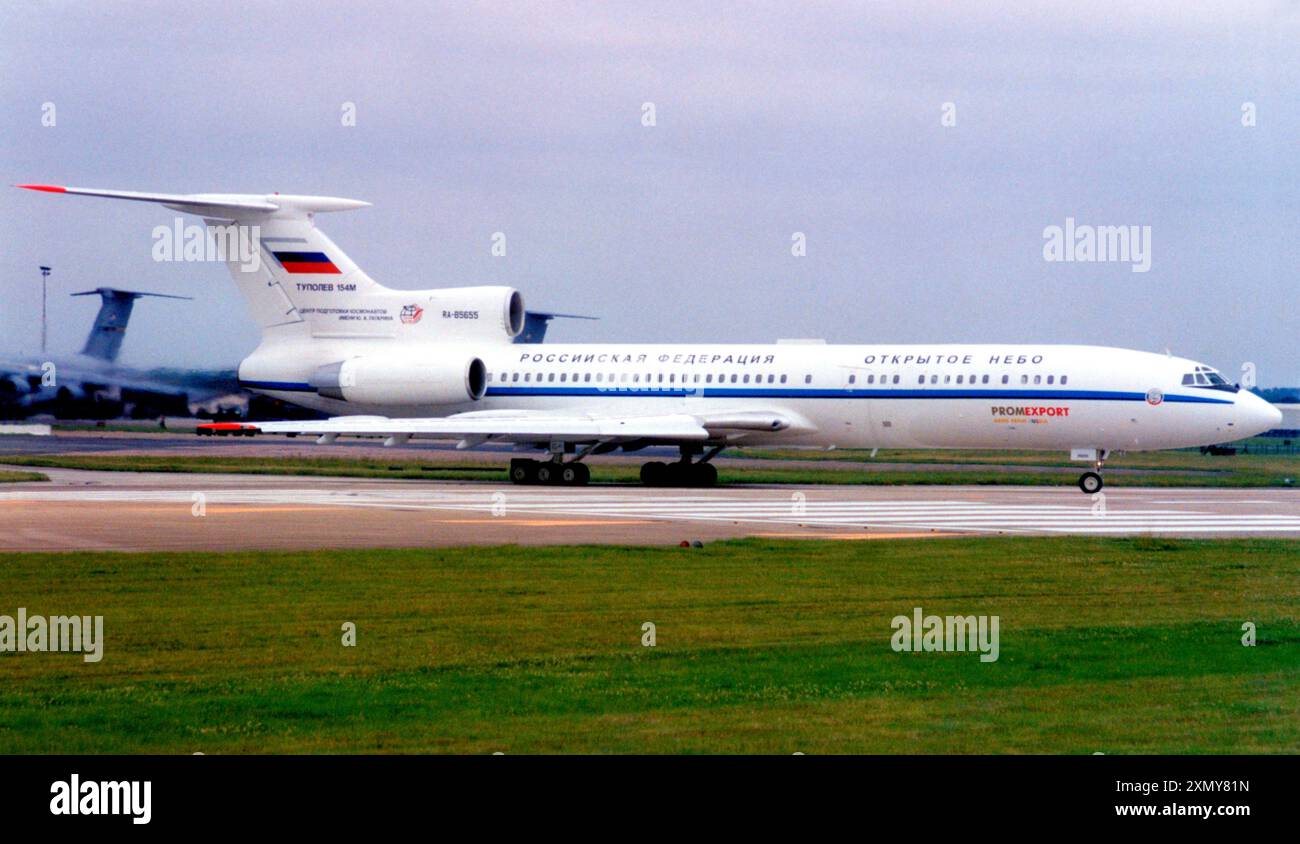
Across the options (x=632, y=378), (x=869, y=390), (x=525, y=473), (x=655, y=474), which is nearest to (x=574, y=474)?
(x=525, y=473)

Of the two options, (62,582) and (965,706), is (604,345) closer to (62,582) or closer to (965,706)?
(62,582)

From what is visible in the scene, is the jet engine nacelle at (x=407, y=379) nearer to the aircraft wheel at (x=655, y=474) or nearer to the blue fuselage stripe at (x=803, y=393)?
the blue fuselage stripe at (x=803, y=393)

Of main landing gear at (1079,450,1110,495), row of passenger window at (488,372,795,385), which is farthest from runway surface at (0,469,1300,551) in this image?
row of passenger window at (488,372,795,385)

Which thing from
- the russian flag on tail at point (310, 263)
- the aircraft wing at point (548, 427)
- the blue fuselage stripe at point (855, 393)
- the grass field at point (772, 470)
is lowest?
the grass field at point (772, 470)

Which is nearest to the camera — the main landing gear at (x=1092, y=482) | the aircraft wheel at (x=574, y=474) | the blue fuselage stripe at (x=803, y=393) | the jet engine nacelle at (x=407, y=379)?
the main landing gear at (x=1092, y=482)

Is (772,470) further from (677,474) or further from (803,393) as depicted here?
(803,393)

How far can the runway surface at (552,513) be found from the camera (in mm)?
23328

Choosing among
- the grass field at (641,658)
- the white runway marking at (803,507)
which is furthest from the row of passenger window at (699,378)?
the grass field at (641,658)

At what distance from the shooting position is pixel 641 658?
13008 millimetres

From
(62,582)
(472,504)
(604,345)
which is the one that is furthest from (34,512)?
(604,345)

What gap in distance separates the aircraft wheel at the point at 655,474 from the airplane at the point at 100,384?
39.6 feet

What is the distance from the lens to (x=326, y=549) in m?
21.1

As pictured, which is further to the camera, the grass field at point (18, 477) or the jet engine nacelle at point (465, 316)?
the jet engine nacelle at point (465, 316)

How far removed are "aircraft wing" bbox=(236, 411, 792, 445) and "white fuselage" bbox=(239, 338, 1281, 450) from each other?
0.80m
